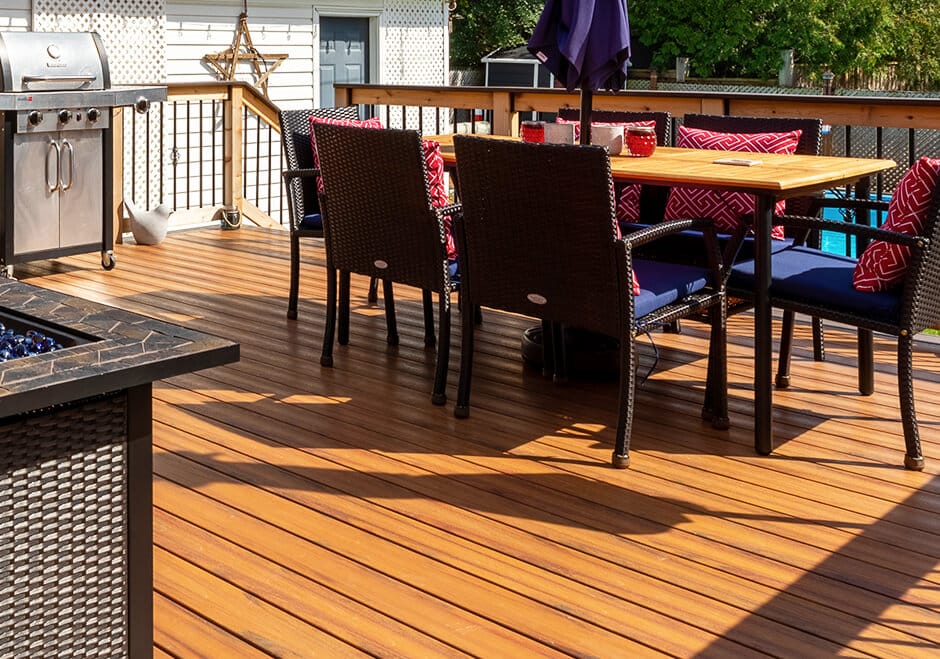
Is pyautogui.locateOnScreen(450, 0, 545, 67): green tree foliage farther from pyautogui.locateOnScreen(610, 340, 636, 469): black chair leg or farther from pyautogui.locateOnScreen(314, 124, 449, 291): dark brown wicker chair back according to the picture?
pyautogui.locateOnScreen(610, 340, 636, 469): black chair leg

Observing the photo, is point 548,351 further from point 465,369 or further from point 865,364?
point 865,364

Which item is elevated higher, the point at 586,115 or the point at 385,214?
the point at 586,115

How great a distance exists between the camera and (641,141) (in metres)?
4.65

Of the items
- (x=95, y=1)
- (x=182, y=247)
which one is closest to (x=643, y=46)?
(x=95, y=1)

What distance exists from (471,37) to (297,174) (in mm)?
23088

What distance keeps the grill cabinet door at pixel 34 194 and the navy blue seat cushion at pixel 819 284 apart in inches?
146

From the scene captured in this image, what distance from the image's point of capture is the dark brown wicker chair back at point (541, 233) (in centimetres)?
353

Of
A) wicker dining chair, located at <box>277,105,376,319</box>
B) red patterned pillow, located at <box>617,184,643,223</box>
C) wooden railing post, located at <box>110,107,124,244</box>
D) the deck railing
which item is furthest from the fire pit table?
wooden railing post, located at <box>110,107,124,244</box>

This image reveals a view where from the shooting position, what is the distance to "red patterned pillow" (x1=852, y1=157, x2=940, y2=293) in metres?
3.53

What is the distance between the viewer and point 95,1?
13.1 meters

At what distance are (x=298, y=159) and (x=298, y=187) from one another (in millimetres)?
126

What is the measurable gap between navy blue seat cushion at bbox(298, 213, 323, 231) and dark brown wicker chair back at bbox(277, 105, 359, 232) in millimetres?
48

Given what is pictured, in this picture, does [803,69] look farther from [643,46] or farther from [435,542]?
[435,542]

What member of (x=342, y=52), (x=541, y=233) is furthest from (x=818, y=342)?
(x=342, y=52)
